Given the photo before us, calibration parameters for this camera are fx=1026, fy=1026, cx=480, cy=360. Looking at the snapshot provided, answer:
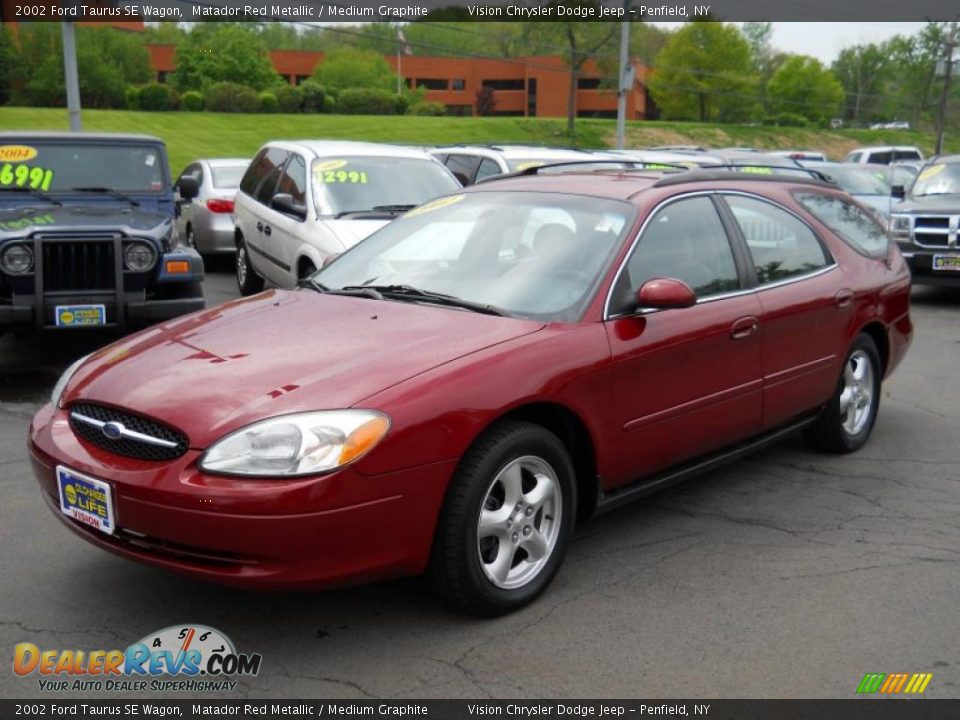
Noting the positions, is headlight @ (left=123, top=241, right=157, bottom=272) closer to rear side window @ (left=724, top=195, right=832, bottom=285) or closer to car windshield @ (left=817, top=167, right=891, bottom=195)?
rear side window @ (left=724, top=195, right=832, bottom=285)

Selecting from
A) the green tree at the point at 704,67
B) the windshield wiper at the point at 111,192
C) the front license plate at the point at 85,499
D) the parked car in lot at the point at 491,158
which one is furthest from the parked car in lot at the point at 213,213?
the green tree at the point at 704,67

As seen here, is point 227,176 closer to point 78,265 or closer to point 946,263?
point 78,265

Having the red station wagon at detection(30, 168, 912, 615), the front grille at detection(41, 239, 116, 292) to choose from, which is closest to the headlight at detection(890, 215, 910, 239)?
the red station wagon at detection(30, 168, 912, 615)

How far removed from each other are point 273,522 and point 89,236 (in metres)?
5.34

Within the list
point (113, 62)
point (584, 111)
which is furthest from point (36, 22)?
point (584, 111)

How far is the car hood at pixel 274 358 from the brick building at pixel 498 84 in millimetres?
83076

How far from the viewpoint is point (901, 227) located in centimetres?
1247

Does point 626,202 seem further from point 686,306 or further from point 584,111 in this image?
point 584,111

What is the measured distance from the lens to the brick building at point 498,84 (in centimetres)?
8644

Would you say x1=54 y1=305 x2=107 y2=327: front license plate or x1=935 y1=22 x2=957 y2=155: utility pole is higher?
x1=935 y1=22 x2=957 y2=155: utility pole

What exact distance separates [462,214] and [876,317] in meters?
2.61

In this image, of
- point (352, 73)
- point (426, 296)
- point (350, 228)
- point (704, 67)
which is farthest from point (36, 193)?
point (352, 73)

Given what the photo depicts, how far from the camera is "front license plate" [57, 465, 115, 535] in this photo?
3502mm

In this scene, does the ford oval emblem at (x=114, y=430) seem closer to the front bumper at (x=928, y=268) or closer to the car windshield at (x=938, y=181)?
the front bumper at (x=928, y=268)
